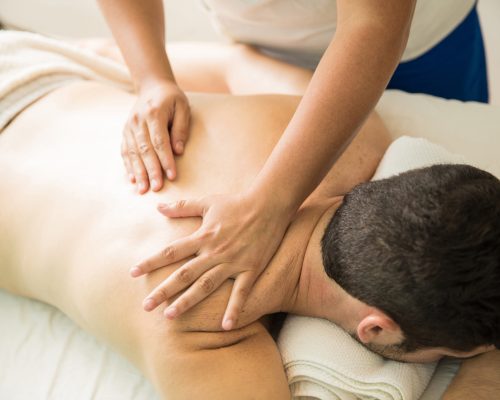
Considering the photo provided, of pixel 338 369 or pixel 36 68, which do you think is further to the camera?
pixel 36 68

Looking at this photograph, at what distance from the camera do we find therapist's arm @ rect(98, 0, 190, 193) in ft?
3.71

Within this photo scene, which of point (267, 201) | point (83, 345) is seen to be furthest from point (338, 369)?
point (83, 345)

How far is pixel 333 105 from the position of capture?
984 millimetres

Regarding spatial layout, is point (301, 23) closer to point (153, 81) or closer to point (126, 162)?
point (153, 81)

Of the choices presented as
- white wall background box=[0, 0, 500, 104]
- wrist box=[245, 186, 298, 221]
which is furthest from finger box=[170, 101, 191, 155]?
white wall background box=[0, 0, 500, 104]

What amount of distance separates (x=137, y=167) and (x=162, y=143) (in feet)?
0.24

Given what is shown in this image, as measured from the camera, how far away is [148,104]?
1218 mm

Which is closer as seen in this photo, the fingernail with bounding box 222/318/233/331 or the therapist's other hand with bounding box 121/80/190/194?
the fingernail with bounding box 222/318/233/331

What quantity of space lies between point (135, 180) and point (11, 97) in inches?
18.8

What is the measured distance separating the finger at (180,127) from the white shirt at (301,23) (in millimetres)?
310

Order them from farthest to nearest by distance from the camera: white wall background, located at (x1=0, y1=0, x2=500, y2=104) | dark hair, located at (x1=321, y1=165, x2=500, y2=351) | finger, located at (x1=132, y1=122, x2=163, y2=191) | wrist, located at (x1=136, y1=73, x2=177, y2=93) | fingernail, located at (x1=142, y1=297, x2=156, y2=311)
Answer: white wall background, located at (x1=0, y1=0, x2=500, y2=104)
wrist, located at (x1=136, y1=73, x2=177, y2=93)
finger, located at (x1=132, y1=122, x2=163, y2=191)
fingernail, located at (x1=142, y1=297, x2=156, y2=311)
dark hair, located at (x1=321, y1=165, x2=500, y2=351)

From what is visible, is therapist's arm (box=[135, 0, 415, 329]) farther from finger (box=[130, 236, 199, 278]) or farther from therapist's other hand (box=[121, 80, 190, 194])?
therapist's other hand (box=[121, 80, 190, 194])

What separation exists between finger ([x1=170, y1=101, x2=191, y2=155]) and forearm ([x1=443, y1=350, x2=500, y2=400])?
70cm

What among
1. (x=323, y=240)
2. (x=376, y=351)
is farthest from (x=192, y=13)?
(x=376, y=351)
